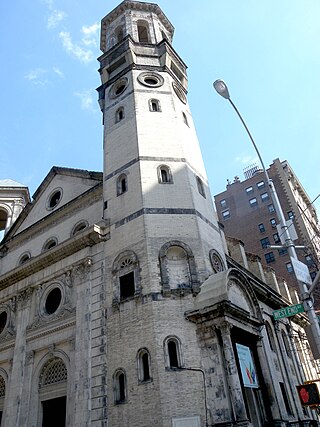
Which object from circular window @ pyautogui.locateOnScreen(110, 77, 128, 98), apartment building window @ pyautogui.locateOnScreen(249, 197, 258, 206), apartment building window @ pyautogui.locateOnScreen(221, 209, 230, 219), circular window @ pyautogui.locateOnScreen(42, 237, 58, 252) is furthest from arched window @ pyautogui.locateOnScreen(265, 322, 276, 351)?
apartment building window @ pyautogui.locateOnScreen(221, 209, 230, 219)

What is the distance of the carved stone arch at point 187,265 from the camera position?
60.1 feet

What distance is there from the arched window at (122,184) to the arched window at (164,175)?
201 cm

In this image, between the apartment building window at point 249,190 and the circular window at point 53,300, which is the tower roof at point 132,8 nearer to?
the circular window at point 53,300

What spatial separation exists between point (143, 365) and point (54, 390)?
5845mm

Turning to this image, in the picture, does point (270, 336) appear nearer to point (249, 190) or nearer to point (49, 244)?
point (49, 244)

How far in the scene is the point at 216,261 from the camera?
823 inches

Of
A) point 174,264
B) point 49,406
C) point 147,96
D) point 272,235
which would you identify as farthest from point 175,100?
point 272,235

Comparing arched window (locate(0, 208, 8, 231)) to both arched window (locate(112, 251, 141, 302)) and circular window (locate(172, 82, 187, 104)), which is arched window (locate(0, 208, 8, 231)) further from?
arched window (locate(112, 251, 141, 302))

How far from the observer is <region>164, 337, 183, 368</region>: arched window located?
16.4m

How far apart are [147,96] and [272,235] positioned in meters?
33.5

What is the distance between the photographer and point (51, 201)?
1148 inches

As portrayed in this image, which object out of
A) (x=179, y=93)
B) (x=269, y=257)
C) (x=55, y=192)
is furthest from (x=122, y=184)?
(x=269, y=257)

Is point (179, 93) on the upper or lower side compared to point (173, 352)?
upper

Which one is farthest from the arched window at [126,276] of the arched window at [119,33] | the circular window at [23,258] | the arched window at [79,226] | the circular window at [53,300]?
the arched window at [119,33]
